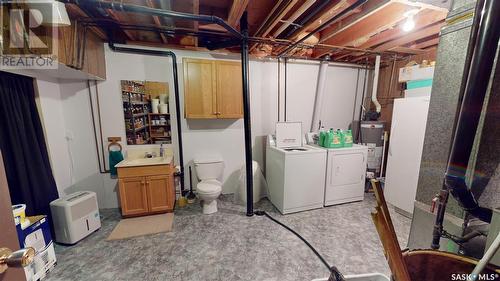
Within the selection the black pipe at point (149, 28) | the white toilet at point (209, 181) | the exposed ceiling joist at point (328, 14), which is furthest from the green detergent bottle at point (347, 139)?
the black pipe at point (149, 28)

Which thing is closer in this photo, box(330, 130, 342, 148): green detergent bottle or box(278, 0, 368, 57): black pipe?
box(278, 0, 368, 57): black pipe

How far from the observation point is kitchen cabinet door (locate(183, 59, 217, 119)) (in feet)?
9.10

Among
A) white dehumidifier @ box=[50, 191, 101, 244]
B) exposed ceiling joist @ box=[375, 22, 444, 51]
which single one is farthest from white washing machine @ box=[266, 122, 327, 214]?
white dehumidifier @ box=[50, 191, 101, 244]

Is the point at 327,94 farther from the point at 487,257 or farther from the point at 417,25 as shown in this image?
the point at 487,257

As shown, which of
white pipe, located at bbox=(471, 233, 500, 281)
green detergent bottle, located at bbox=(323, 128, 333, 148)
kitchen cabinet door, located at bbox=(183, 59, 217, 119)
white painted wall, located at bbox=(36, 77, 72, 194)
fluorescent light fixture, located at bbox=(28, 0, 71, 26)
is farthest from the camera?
green detergent bottle, located at bbox=(323, 128, 333, 148)

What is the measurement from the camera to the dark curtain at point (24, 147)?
1.84 metres

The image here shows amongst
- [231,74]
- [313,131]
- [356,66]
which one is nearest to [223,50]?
[231,74]

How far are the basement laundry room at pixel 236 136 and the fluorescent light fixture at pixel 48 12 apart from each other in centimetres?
1

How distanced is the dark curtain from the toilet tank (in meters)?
1.71

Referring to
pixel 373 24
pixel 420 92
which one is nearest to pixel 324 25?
pixel 373 24

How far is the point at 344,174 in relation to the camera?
117 inches

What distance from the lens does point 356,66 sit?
3.81m

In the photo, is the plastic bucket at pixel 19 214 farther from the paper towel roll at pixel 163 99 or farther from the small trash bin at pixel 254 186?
the small trash bin at pixel 254 186

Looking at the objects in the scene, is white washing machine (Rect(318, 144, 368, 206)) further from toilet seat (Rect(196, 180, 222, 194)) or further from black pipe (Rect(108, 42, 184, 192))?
black pipe (Rect(108, 42, 184, 192))
